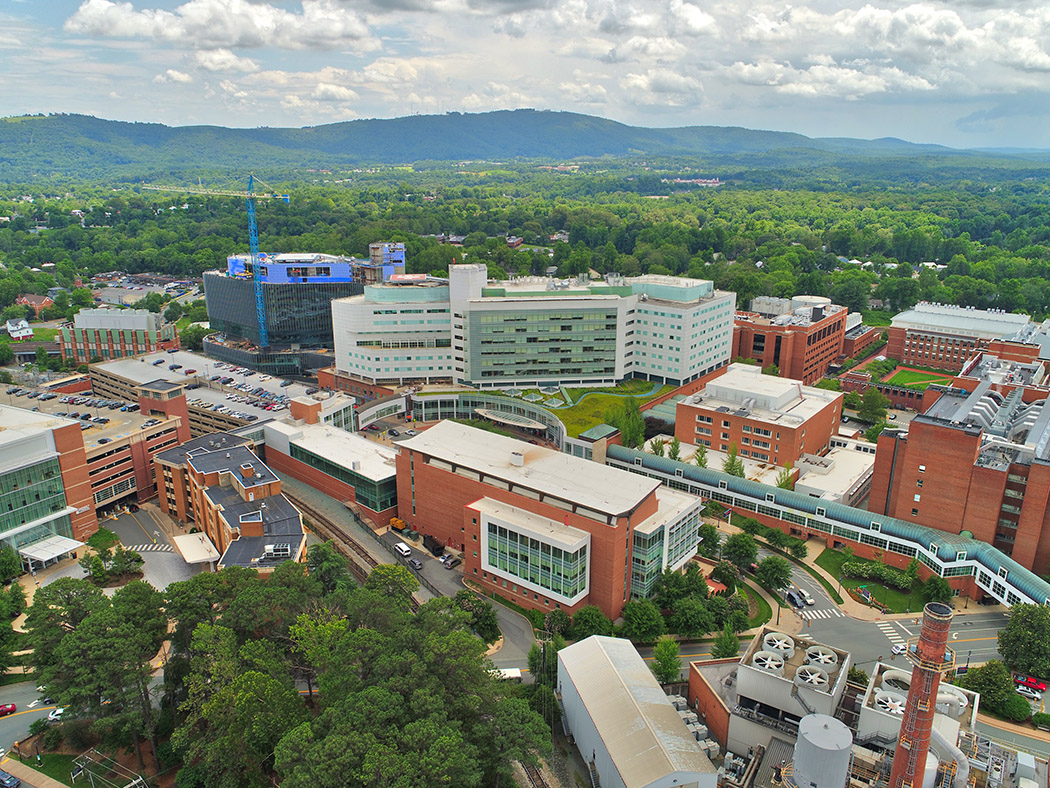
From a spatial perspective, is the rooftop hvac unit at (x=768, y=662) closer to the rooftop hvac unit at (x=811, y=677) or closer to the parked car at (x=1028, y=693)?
the rooftop hvac unit at (x=811, y=677)

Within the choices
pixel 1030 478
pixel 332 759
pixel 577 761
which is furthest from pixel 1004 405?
pixel 332 759

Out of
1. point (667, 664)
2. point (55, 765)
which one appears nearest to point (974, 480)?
point (667, 664)

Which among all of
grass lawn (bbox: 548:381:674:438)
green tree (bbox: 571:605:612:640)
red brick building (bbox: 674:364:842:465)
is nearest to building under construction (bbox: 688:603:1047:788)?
green tree (bbox: 571:605:612:640)

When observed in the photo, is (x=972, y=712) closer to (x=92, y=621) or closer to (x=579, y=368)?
(x=92, y=621)

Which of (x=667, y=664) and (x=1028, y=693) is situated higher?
(x=667, y=664)

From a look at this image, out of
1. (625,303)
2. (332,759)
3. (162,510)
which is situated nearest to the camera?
(332,759)

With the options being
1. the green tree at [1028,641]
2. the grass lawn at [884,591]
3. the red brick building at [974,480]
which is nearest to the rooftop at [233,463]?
the grass lawn at [884,591]

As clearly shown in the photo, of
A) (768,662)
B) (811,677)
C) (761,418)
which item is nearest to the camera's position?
(811,677)

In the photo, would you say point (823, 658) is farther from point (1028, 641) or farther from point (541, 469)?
point (541, 469)
